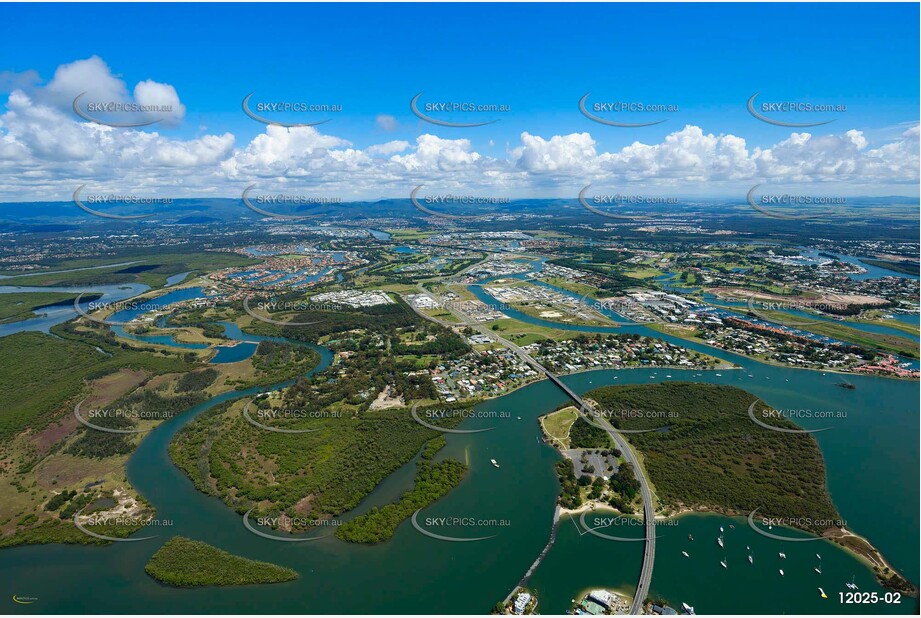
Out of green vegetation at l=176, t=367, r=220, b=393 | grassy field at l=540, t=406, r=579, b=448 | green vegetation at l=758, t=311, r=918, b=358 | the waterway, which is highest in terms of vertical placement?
green vegetation at l=758, t=311, r=918, b=358

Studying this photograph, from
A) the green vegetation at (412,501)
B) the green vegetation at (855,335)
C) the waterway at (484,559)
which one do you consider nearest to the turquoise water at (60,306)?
the waterway at (484,559)

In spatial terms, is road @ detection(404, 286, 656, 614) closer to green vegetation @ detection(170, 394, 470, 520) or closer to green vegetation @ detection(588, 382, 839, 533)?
green vegetation @ detection(588, 382, 839, 533)

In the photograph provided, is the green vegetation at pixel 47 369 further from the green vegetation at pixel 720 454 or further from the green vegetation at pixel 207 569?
Result: the green vegetation at pixel 720 454

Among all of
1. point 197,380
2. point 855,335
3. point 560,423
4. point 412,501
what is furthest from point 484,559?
point 855,335

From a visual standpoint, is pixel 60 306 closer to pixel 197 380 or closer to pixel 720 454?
pixel 197 380

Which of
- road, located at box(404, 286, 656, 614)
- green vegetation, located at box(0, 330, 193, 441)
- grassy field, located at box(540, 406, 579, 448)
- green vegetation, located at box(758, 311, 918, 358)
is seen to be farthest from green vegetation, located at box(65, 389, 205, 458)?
green vegetation, located at box(758, 311, 918, 358)
